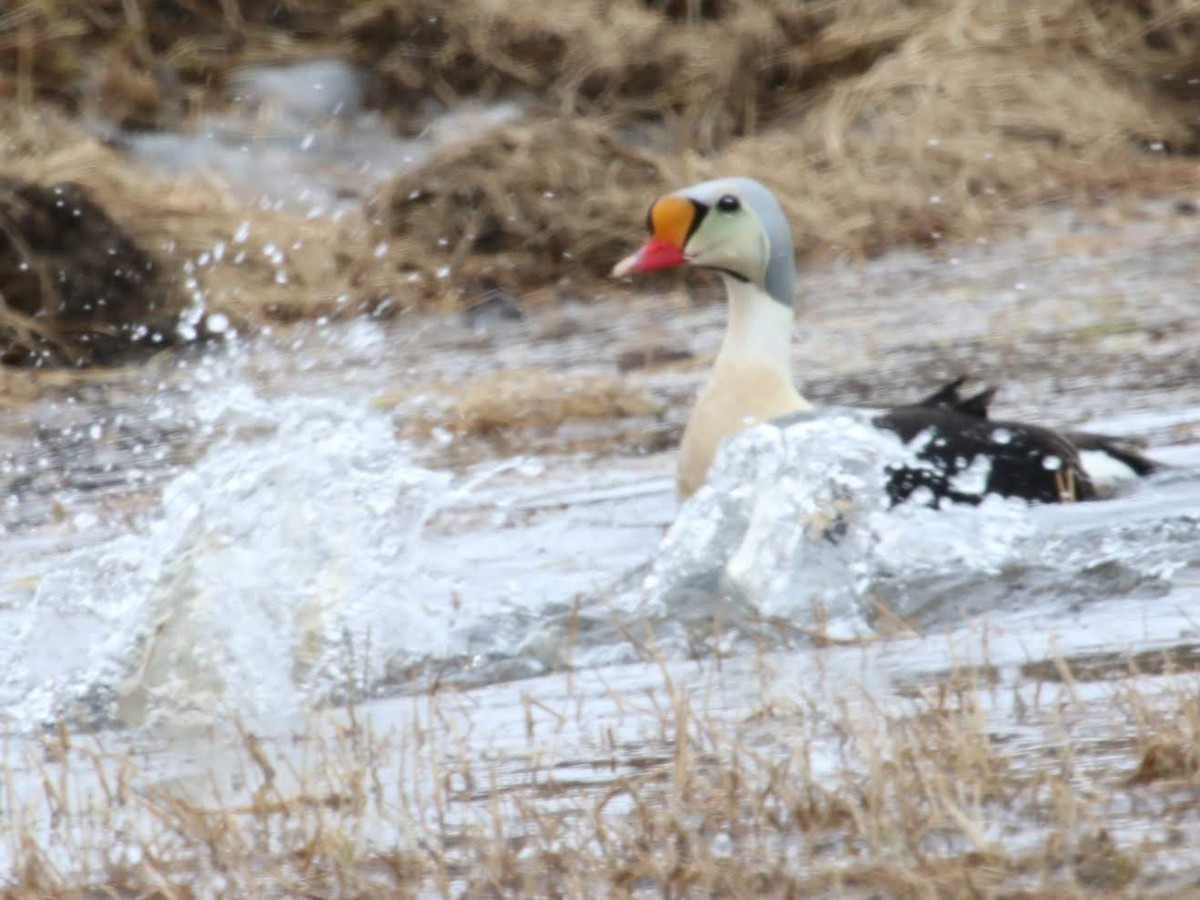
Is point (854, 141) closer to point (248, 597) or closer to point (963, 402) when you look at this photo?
point (963, 402)

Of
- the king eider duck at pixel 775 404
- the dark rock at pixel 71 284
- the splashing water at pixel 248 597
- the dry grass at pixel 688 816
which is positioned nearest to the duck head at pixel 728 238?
the king eider duck at pixel 775 404

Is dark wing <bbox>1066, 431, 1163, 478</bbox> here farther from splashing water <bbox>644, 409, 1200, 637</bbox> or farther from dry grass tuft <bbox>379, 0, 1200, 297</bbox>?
dry grass tuft <bbox>379, 0, 1200, 297</bbox>

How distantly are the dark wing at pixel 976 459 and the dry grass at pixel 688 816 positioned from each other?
2132 millimetres

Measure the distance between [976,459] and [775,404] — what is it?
825 millimetres

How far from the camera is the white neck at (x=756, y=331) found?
7070 mm

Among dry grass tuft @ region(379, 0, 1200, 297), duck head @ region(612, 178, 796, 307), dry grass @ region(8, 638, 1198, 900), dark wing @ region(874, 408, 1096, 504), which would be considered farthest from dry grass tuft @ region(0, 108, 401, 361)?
dry grass @ region(8, 638, 1198, 900)

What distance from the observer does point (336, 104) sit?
47.9 feet

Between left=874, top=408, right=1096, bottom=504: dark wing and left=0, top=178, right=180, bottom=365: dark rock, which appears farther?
left=0, top=178, right=180, bottom=365: dark rock

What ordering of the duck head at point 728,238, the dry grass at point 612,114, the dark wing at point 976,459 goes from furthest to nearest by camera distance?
the dry grass at point 612,114, the duck head at point 728,238, the dark wing at point 976,459

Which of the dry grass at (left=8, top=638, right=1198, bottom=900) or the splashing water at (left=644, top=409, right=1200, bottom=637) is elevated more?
the dry grass at (left=8, top=638, right=1198, bottom=900)

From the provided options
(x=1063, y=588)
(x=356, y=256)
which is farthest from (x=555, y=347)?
(x=1063, y=588)

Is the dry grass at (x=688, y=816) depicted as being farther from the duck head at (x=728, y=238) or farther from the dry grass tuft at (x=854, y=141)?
the dry grass tuft at (x=854, y=141)

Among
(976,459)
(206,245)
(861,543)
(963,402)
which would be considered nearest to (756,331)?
(963,402)

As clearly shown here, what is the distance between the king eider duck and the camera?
247 inches
